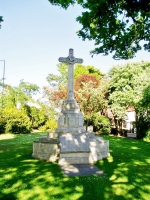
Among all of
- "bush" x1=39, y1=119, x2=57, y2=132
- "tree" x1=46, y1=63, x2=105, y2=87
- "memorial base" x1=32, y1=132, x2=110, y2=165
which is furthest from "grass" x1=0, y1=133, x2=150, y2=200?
"tree" x1=46, y1=63, x2=105, y2=87

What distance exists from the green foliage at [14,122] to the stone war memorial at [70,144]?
1915 centimetres

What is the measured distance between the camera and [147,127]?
81.0ft

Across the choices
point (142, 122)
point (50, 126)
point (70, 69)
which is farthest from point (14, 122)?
point (70, 69)

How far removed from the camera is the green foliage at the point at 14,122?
2909 cm

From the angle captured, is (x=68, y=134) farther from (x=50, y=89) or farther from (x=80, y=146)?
(x=50, y=89)

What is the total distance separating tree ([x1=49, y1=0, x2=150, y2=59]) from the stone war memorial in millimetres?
2955

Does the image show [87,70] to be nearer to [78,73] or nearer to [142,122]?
[78,73]

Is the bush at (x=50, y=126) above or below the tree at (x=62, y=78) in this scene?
below

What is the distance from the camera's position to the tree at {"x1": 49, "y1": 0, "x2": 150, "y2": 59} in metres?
8.83

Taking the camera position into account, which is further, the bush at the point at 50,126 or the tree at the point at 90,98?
the bush at the point at 50,126

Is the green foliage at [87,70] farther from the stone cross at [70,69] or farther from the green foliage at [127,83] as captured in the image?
the stone cross at [70,69]

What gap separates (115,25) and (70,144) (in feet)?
20.3

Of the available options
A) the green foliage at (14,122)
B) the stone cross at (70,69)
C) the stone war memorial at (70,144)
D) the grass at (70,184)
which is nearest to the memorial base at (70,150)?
the stone war memorial at (70,144)

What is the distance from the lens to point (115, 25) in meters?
9.63
